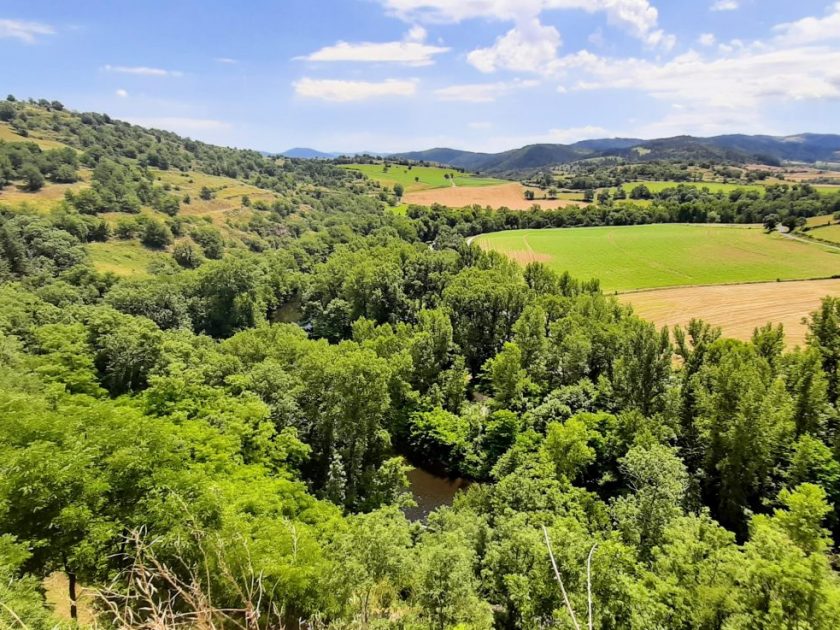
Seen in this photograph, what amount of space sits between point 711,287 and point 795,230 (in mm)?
55279

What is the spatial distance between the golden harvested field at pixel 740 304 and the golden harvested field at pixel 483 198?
85496mm

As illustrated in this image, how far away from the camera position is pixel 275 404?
36531 millimetres

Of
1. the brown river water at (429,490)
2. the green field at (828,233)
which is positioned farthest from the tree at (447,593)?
the green field at (828,233)

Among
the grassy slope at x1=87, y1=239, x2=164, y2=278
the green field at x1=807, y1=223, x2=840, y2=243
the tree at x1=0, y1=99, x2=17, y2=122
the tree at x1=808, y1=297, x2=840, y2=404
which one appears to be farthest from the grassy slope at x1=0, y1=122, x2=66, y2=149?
the green field at x1=807, y1=223, x2=840, y2=243

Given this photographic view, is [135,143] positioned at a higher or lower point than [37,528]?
higher

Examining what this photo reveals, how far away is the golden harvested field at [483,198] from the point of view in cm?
16388

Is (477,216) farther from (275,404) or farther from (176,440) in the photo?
(176,440)

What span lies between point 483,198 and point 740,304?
356 feet

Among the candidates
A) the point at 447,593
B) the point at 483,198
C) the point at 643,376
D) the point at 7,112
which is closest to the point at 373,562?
the point at 447,593

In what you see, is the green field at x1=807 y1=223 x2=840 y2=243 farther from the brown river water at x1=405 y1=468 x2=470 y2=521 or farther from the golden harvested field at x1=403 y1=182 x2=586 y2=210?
the brown river water at x1=405 y1=468 x2=470 y2=521

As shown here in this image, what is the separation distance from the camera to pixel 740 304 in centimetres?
7500

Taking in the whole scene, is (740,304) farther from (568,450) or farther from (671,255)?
(568,450)

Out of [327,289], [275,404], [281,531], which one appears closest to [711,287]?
[327,289]

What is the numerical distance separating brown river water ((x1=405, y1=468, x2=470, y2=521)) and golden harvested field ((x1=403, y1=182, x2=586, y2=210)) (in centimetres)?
12574
